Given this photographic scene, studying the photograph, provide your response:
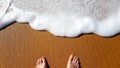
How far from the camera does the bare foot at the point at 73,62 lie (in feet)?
4.54

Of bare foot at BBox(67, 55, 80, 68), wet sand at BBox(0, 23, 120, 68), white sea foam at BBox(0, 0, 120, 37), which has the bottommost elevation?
bare foot at BBox(67, 55, 80, 68)

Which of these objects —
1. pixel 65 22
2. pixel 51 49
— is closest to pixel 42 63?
pixel 51 49

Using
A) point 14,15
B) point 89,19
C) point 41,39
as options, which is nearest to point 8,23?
point 14,15

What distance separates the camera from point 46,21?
143 centimetres

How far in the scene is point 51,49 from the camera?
1396mm

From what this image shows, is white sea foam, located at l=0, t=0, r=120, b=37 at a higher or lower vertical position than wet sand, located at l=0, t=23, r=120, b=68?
higher

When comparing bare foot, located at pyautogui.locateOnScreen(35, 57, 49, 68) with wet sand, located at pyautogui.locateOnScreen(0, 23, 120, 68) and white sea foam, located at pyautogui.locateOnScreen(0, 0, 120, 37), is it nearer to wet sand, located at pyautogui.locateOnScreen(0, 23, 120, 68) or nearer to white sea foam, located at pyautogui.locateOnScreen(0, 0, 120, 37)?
wet sand, located at pyautogui.locateOnScreen(0, 23, 120, 68)

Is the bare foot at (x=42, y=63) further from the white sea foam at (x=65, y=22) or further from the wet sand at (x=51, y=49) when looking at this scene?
the white sea foam at (x=65, y=22)

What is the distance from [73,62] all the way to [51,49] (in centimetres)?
12

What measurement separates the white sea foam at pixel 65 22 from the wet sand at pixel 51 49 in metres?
0.03

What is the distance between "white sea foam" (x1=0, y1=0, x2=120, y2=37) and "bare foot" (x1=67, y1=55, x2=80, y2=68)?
0.11m

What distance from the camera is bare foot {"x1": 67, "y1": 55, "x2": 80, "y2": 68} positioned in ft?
4.54

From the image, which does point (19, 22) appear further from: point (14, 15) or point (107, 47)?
point (107, 47)

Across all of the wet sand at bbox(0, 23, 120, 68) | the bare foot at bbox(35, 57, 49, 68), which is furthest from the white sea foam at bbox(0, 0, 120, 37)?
the bare foot at bbox(35, 57, 49, 68)
